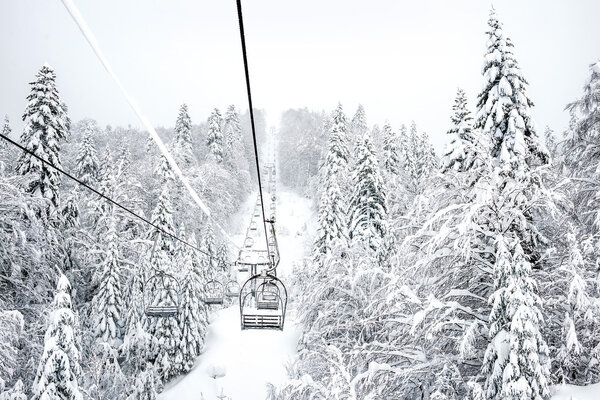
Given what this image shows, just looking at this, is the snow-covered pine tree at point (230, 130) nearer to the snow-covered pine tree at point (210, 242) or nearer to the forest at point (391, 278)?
the snow-covered pine tree at point (210, 242)

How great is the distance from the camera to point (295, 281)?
4594 centimetres

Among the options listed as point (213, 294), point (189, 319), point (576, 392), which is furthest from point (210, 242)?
point (576, 392)

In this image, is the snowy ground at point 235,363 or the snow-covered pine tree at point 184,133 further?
the snow-covered pine tree at point 184,133

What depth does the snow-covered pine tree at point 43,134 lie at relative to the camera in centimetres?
2100

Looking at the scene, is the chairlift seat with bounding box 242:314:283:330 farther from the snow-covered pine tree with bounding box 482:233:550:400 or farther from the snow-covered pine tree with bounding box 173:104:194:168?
the snow-covered pine tree with bounding box 173:104:194:168

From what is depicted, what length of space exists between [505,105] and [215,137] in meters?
55.7

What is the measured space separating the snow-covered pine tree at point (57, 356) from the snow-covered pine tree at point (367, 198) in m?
24.5

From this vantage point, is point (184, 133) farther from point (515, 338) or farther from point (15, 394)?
point (515, 338)

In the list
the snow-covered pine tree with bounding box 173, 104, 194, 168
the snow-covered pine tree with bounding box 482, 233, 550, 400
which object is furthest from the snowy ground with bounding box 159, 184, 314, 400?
the snow-covered pine tree with bounding box 173, 104, 194, 168

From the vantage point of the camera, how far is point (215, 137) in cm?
6706

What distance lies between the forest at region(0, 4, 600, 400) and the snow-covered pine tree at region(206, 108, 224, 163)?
24637mm

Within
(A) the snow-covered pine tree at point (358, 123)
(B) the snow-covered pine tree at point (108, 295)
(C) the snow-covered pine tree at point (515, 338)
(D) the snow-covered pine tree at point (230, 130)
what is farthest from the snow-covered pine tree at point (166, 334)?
(A) the snow-covered pine tree at point (358, 123)

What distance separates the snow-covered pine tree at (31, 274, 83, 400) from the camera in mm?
12508

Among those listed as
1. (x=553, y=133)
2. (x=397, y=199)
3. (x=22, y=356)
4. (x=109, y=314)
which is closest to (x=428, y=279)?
(x=22, y=356)
